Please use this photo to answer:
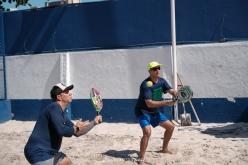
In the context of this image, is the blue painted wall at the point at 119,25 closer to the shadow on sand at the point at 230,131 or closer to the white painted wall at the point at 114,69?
the white painted wall at the point at 114,69

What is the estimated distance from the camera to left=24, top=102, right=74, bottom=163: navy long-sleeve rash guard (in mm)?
5129

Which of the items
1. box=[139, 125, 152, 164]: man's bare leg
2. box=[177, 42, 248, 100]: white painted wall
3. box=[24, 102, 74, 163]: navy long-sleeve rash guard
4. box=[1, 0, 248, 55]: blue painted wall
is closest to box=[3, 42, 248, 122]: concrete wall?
box=[177, 42, 248, 100]: white painted wall

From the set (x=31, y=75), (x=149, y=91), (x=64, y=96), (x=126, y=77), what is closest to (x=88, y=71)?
(x=126, y=77)

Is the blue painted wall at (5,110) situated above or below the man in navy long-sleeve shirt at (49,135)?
below

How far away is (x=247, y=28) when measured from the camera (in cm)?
1153

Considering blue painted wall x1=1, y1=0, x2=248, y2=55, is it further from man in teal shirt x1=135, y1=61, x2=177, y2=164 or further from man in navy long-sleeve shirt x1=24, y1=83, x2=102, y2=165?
man in navy long-sleeve shirt x1=24, y1=83, x2=102, y2=165

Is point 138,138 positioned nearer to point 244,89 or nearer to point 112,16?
point 244,89

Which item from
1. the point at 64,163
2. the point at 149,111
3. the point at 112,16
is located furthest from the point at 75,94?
the point at 64,163

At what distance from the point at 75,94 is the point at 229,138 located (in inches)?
197

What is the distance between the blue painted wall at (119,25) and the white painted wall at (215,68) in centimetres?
31

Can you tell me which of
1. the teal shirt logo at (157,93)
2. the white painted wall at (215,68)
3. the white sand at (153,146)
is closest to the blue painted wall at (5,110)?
the white sand at (153,146)

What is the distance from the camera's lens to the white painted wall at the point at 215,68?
11430 millimetres

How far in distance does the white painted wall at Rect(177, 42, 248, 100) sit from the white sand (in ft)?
2.76

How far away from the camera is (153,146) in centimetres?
928
